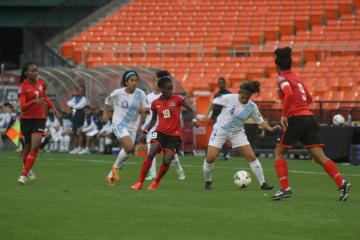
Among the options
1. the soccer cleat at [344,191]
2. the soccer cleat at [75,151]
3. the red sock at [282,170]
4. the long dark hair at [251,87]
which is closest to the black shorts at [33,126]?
the long dark hair at [251,87]

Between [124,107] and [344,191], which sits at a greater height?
[124,107]

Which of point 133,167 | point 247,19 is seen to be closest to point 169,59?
point 247,19

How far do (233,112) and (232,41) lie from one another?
2522cm

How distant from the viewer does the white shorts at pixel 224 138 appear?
54.9 feet

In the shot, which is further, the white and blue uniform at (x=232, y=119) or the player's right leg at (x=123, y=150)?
the player's right leg at (x=123, y=150)

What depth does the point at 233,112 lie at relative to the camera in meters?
16.7

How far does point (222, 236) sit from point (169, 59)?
31258mm

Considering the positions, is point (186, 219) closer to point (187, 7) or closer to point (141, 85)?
point (141, 85)

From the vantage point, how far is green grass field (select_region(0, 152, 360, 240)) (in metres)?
10.7

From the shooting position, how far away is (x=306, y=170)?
22875mm

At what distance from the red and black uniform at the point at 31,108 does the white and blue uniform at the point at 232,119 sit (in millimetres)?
3111

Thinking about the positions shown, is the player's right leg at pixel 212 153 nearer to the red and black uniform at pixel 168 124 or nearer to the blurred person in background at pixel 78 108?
the red and black uniform at pixel 168 124

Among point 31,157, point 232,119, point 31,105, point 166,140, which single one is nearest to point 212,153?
point 232,119

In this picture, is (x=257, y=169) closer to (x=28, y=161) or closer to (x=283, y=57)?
(x=283, y=57)
